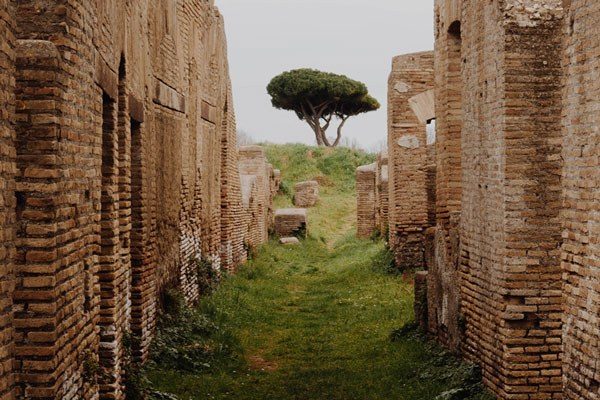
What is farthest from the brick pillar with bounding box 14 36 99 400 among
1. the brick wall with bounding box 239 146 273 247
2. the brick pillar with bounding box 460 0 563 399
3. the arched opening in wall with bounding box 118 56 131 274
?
the brick wall with bounding box 239 146 273 247

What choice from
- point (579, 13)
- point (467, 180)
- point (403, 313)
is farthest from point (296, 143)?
point (579, 13)

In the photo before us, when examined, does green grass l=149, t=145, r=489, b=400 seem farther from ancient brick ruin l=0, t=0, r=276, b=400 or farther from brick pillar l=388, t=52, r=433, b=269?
ancient brick ruin l=0, t=0, r=276, b=400

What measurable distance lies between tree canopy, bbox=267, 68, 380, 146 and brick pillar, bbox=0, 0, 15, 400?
41951mm

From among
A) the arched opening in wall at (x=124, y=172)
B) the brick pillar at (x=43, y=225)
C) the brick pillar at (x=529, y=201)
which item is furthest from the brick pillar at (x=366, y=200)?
the brick pillar at (x=43, y=225)

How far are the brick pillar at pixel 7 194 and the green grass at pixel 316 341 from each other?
3705 millimetres

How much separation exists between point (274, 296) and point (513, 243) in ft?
27.4

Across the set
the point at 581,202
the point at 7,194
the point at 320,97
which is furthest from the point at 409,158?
the point at 320,97

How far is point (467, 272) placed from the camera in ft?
27.3

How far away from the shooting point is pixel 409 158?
54.6 feet

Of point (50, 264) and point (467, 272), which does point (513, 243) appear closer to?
point (467, 272)

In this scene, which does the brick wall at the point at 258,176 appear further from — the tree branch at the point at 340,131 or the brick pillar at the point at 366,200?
the tree branch at the point at 340,131

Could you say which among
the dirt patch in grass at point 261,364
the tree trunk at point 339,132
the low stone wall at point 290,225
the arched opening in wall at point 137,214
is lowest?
the dirt patch in grass at point 261,364

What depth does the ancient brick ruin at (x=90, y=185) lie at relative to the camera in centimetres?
462

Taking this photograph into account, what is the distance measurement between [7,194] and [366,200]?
850 inches
